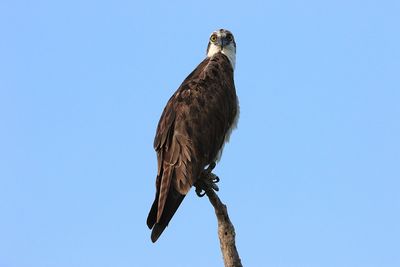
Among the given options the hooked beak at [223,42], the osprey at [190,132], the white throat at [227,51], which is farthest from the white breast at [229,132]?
the hooked beak at [223,42]

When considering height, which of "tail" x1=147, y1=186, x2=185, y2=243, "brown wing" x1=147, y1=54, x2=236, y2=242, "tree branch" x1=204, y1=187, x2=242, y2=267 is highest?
"brown wing" x1=147, y1=54, x2=236, y2=242

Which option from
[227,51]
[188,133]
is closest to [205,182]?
[188,133]

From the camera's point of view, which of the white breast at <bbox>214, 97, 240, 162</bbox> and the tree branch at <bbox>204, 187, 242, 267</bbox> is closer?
the tree branch at <bbox>204, 187, 242, 267</bbox>

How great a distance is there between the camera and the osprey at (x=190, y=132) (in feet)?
33.8

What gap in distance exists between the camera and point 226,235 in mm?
9914

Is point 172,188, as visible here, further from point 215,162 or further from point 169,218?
point 215,162

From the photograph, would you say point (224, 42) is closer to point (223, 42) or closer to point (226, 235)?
point (223, 42)

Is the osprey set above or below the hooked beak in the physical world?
below

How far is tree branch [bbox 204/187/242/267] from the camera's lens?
9.78 metres

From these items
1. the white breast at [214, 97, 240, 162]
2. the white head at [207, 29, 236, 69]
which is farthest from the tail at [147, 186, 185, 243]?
the white head at [207, 29, 236, 69]

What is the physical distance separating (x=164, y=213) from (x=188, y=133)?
1.30 m

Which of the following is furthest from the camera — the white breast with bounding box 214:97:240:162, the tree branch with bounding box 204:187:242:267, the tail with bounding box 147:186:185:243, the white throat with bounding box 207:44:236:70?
the white throat with bounding box 207:44:236:70

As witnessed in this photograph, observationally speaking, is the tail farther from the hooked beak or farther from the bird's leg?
the hooked beak

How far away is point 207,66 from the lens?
39.9 ft
